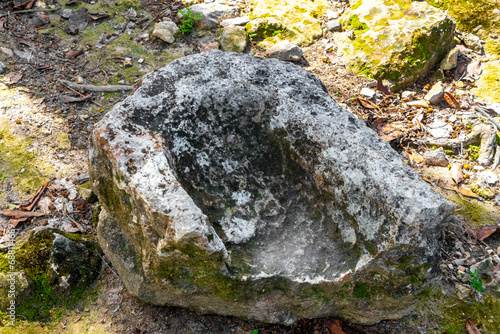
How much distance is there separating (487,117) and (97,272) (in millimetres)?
4468

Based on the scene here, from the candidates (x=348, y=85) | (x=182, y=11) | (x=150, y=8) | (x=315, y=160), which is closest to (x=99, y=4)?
(x=150, y=8)

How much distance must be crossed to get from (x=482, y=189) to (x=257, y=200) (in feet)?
8.13

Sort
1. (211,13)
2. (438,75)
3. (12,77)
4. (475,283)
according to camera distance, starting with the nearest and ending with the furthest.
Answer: (475,283)
(12,77)
(438,75)
(211,13)

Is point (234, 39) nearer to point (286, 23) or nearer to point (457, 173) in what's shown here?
point (286, 23)

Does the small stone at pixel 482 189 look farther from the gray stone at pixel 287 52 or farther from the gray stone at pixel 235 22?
the gray stone at pixel 235 22

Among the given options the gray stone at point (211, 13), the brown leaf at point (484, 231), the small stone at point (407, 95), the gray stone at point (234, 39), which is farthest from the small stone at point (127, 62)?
the brown leaf at point (484, 231)

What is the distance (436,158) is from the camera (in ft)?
13.0

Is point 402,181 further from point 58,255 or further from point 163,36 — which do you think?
point 163,36

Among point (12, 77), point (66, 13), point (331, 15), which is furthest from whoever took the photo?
point (331, 15)

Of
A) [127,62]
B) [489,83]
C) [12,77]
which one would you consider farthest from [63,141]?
[489,83]

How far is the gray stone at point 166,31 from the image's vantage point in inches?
208

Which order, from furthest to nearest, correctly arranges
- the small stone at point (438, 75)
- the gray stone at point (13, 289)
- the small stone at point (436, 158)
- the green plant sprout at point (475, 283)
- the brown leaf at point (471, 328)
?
1. the small stone at point (438, 75)
2. the small stone at point (436, 158)
3. the green plant sprout at point (475, 283)
4. the brown leaf at point (471, 328)
5. the gray stone at point (13, 289)

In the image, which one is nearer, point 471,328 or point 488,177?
point 471,328

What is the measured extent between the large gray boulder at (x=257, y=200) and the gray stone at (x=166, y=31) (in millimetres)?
2356
